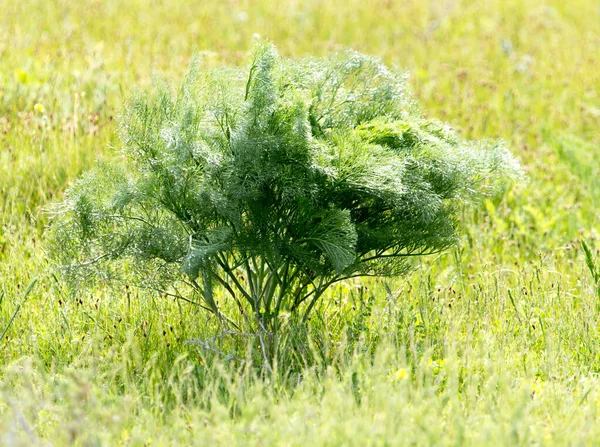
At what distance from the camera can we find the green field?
10.9 ft

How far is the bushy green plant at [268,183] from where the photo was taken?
3709 millimetres

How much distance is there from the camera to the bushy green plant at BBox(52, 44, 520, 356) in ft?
12.2

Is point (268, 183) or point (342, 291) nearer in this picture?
point (268, 183)

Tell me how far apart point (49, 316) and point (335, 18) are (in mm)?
7170

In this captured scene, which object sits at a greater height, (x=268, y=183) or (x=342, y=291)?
(x=268, y=183)

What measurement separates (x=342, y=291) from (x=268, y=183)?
139cm

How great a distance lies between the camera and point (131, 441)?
3.14m

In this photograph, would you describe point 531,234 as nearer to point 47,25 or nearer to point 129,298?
point 129,298

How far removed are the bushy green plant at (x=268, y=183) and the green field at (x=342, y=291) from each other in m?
0.30

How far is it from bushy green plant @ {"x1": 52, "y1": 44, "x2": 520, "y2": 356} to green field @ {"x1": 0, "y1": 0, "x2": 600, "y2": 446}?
30cm

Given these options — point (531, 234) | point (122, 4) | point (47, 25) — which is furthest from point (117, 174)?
point (122, 4)

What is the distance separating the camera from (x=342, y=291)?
16.3 ft

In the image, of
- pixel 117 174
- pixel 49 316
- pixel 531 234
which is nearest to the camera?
pixel 117 174

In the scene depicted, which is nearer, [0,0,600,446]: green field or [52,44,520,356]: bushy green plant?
[0,0,600,446]: green field
